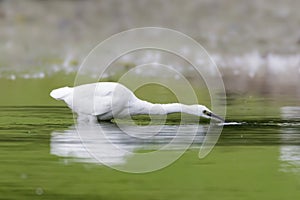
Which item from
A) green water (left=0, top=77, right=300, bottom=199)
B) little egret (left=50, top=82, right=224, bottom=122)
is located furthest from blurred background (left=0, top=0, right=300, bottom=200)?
little egret (left=50, top=82, right=224, bottom=122)

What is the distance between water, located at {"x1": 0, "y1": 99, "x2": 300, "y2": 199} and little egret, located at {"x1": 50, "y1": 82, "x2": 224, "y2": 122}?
0.14 m

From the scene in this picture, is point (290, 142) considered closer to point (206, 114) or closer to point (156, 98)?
point (206, 114)

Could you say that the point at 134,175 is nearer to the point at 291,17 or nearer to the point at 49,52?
the point at 49,52

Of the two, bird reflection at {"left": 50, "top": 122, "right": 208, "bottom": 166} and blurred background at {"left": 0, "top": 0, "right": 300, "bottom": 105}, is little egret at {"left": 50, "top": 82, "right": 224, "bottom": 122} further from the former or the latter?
blurred background at {"left": 0, "top": 0, "right": 300, "bottom": 105}

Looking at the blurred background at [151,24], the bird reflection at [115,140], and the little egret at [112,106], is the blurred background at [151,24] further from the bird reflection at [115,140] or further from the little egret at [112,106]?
the bird reflection at [115,140]

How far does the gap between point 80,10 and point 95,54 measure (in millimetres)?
2851

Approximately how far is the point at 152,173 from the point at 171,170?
0.54 feet

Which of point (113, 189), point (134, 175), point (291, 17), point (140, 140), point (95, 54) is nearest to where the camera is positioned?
point (113, 189)

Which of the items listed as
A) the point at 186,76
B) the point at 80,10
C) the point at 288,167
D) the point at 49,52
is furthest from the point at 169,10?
the point at 288,167

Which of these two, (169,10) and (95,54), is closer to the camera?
(95,54)

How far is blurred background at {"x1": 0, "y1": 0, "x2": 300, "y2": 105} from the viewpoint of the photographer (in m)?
19.6

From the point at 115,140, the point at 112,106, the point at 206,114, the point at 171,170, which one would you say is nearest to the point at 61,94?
the point at 112,106

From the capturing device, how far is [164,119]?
10.5 meters

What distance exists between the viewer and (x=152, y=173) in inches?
314
